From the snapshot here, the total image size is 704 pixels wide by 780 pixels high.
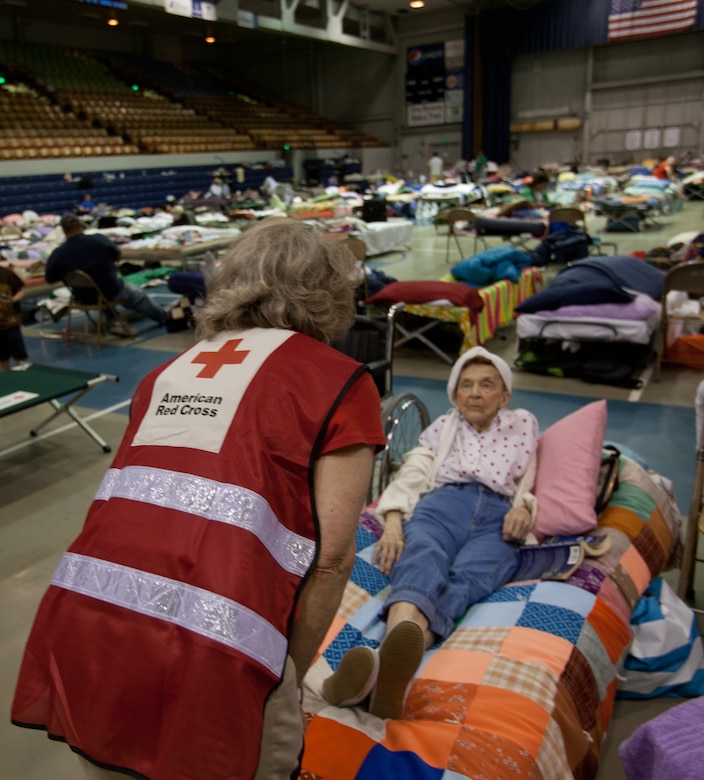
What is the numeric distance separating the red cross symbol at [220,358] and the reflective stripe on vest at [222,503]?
192mm

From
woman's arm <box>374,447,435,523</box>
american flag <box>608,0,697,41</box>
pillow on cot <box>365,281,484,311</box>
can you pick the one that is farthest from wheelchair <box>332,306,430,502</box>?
american flag <box>608,0,697,41</box>

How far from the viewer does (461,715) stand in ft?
5.09

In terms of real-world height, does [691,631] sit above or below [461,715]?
below

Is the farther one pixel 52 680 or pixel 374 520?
pixel 374 520

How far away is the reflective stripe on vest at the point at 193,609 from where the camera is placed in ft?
2.99

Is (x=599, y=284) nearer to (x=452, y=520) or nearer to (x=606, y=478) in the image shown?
(x=606, y=478)

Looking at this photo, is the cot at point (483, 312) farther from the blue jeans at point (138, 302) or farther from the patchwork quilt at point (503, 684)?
the patchwork quilt at point (503, 684)

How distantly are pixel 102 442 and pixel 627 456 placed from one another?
2.79m

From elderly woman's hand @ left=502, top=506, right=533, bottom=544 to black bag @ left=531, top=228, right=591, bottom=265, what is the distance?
192 inches

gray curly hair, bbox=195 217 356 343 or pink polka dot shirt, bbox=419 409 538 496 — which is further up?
gray curly hair, bbox=195 217 356 343

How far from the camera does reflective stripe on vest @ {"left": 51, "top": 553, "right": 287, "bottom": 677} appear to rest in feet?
2.99

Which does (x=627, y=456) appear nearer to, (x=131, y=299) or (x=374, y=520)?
(x=374, y=520)

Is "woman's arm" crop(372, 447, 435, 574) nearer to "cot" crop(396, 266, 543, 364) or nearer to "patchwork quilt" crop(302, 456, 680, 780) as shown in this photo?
"patchwork quilt" crop(302, 456, 680, 780)

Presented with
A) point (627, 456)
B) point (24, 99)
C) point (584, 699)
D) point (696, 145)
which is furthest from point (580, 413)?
point (696, 145)
